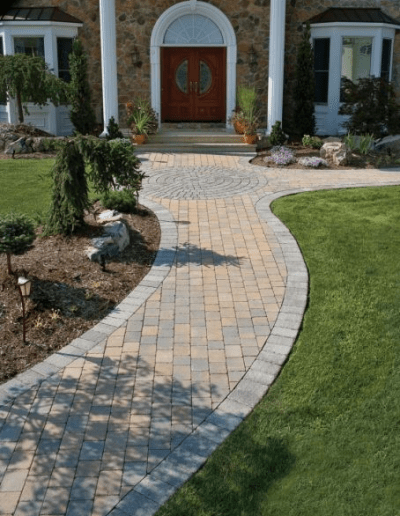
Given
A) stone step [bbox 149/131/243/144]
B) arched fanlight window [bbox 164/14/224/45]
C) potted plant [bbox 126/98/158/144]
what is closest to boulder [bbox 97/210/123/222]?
potted plant [bbox 126/98/158/144]

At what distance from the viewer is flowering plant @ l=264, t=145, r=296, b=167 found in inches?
623

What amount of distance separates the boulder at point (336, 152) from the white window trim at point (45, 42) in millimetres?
8421

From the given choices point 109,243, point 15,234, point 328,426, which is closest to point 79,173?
point 109,243

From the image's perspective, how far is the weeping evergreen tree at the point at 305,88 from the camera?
1852 centimetres

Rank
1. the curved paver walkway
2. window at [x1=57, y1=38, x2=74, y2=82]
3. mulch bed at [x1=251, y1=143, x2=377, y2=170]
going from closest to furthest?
the curved paver walkway, mulch bed at [x1=251, y1=143, x2=377, y2=170], window at [x1=57, y1=38, x2=74, y2=82]

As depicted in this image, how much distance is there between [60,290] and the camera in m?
7.67

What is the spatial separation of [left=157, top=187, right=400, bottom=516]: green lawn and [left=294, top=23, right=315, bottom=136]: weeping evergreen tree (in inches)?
445

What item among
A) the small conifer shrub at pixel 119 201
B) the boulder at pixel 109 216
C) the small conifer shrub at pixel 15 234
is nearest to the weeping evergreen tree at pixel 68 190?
the boulder at pixel 109 216

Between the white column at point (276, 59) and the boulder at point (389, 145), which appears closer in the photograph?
the boulder at point (389, 145)

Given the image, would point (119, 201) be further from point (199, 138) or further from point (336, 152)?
point (199, 138)

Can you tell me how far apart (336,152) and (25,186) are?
25.7 ft

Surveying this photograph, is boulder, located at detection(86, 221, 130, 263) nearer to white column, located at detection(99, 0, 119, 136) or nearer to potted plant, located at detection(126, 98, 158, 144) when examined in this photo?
potted plant, located at detection(126, 98, 158, 144)

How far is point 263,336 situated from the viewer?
6711 millimetres

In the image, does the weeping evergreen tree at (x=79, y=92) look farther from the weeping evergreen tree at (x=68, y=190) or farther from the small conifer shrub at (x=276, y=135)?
the weeping evergreen tree at (x=68, y=190)
